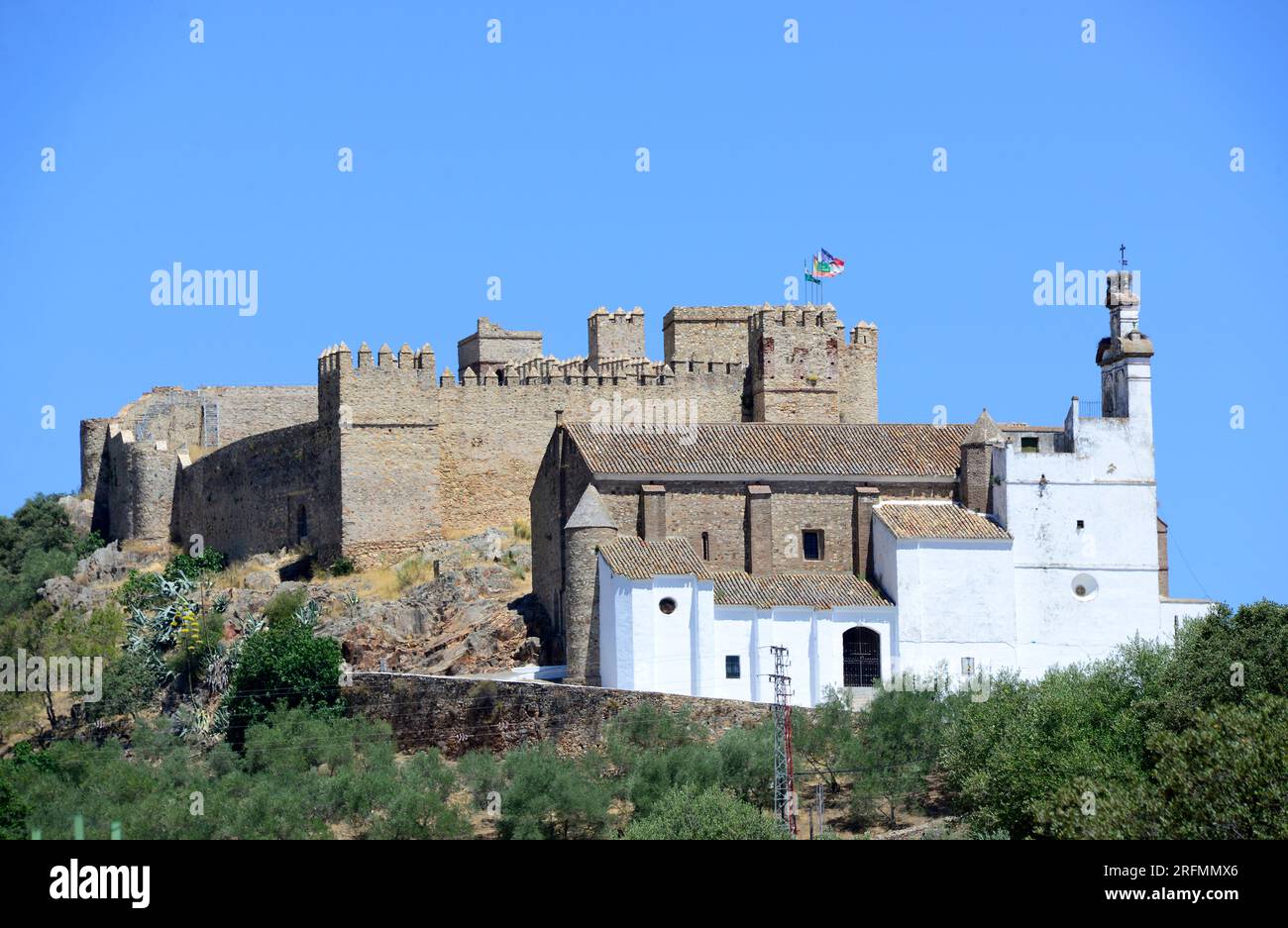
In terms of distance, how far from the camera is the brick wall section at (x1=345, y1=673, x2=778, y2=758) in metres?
50.4

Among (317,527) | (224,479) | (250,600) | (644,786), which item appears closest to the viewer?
(644,786)

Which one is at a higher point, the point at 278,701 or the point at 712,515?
the point at 712,515

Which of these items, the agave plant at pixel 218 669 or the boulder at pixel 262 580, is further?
the boulder at pixel 262 580

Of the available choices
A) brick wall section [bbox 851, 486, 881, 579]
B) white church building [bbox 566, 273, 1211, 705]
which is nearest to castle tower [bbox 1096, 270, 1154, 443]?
white church building [bbox 566, 273, 1211, 705]

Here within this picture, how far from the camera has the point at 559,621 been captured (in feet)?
182

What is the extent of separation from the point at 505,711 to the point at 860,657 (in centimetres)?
871

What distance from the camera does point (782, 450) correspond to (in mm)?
57281

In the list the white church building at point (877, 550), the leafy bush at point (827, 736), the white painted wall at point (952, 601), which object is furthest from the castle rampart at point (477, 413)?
the leafy bush at point (827, 736)

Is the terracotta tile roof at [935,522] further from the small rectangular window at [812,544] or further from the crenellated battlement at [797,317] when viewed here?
the crenellated battlement at [797,317]

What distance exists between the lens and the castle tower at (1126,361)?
5628 cm

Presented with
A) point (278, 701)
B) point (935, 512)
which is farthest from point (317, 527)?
point (935, 512)

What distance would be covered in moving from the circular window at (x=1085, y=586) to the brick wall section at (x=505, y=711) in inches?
335

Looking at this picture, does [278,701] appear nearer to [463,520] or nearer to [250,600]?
[250,600]
